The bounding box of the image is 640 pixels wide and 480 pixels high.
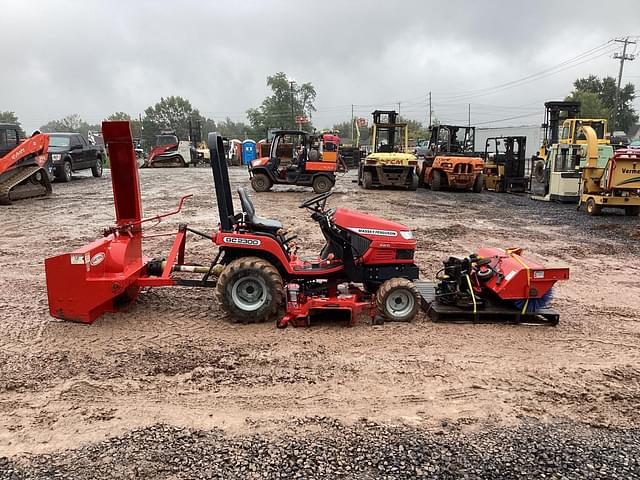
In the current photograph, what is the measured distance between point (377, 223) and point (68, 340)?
291cm

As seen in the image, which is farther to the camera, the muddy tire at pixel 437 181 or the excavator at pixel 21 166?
→ the muddy tire at pixel 437 181

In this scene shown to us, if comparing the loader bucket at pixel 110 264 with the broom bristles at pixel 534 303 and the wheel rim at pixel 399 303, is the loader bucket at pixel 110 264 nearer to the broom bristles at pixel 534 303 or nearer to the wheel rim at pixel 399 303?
the wheel rim at pixel 399 303

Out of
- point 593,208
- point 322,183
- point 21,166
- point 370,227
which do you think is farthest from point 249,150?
point 370,227

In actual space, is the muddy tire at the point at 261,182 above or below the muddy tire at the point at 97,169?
below

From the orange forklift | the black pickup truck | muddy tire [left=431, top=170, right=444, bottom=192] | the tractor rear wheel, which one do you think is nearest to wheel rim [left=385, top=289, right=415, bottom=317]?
the tractor rear wheel

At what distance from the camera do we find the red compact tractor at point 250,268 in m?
4.56

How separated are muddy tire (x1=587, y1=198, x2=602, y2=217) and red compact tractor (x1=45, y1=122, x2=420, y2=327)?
352 inches

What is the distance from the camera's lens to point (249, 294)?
186 inches

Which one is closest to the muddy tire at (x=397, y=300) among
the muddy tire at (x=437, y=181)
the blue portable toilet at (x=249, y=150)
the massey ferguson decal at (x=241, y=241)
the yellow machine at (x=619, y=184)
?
the massey ferguson decal at (x=241, y=241)

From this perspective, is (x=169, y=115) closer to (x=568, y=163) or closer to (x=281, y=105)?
(x=281, y=105)

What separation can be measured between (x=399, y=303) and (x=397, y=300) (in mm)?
36

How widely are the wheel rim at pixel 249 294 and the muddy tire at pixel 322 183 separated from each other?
11496 mm

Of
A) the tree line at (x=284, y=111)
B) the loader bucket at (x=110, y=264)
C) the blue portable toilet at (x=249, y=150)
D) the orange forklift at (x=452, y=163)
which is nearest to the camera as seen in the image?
the loader bucket at (x=110, y=264)

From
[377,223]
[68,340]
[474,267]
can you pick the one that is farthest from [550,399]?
[68,340]
